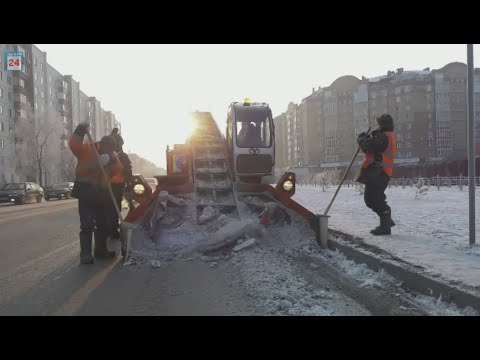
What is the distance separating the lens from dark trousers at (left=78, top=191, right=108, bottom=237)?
18.6ft

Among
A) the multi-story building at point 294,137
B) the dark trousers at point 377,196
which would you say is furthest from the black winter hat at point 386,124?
the multi-story building at point 294,137

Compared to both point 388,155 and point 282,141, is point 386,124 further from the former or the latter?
point 282,141

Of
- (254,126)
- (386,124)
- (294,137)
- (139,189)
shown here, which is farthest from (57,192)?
(294,137)

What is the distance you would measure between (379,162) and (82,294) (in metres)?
4.95

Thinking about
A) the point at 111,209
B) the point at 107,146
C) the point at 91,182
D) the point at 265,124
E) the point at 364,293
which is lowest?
the point at 364,293

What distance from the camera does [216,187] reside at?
7.52 m

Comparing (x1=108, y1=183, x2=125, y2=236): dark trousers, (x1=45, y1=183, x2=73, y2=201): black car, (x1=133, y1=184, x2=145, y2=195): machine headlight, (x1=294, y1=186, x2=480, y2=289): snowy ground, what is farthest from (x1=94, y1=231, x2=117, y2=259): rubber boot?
(x1=45, y1=183, x2=73, y2=201): black car

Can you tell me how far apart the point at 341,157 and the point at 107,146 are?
100 m

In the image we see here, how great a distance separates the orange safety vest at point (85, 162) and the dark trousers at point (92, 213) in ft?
0.72

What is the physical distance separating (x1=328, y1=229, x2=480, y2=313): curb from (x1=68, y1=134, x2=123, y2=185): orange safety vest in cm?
377

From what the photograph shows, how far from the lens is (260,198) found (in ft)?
24.6

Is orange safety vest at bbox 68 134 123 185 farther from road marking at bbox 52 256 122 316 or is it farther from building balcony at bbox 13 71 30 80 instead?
building balcony at bbox 13 71 30 80
